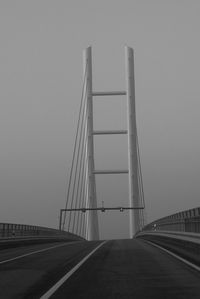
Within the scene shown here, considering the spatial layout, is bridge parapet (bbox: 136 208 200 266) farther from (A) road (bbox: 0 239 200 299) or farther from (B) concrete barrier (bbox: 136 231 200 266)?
(A) road (bbox: 0 239 200 299)

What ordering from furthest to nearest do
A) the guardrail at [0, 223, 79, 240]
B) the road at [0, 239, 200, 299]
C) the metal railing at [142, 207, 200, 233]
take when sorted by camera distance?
the guardrail at [0, 223, 79, 240] → the metal railing at [142, 207, 200, 233] → the road at [0, 239, 200, 299]

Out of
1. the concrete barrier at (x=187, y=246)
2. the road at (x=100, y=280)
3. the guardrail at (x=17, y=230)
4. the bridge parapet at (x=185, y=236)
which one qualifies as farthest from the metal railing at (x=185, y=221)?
the guardrail at (x=17, y=230)

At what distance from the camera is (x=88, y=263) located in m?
19.5

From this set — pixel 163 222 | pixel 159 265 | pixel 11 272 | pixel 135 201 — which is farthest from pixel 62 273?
pixel 135 201

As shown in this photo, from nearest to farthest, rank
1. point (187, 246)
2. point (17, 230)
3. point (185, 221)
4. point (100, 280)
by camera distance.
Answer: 1. point (100, 280)
2. point (187, 246)
3. point (185, 221)
4. point (17, 230)

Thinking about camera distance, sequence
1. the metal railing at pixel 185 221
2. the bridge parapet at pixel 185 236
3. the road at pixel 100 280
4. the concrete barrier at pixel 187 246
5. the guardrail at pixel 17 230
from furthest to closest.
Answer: the guardrail at pixel 17 230 < the metal railing at pixel 185 221 < the bridge parapet at pixel 185 236 < the concrete barrier at pixel 187 246 < the road at pixel 100 280

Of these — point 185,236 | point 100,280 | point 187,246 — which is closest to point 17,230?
point 185,236

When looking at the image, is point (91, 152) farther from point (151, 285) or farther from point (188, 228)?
point (151, 285)

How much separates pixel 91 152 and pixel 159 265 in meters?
63.8

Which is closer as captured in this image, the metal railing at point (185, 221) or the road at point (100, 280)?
the road at point (100, 280)

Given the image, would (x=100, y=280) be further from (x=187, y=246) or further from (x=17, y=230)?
(x=17, y=230)

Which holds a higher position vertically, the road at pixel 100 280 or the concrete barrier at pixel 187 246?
the concrete barrier at pixel 187 246

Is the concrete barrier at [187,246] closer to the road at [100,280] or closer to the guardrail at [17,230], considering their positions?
the road at [100,280]

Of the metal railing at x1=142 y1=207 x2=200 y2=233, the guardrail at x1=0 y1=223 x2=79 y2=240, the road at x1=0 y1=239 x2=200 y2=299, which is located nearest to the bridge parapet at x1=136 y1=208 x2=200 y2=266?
the metal railing at x1=142 y1=207 x2=200 y2=233
